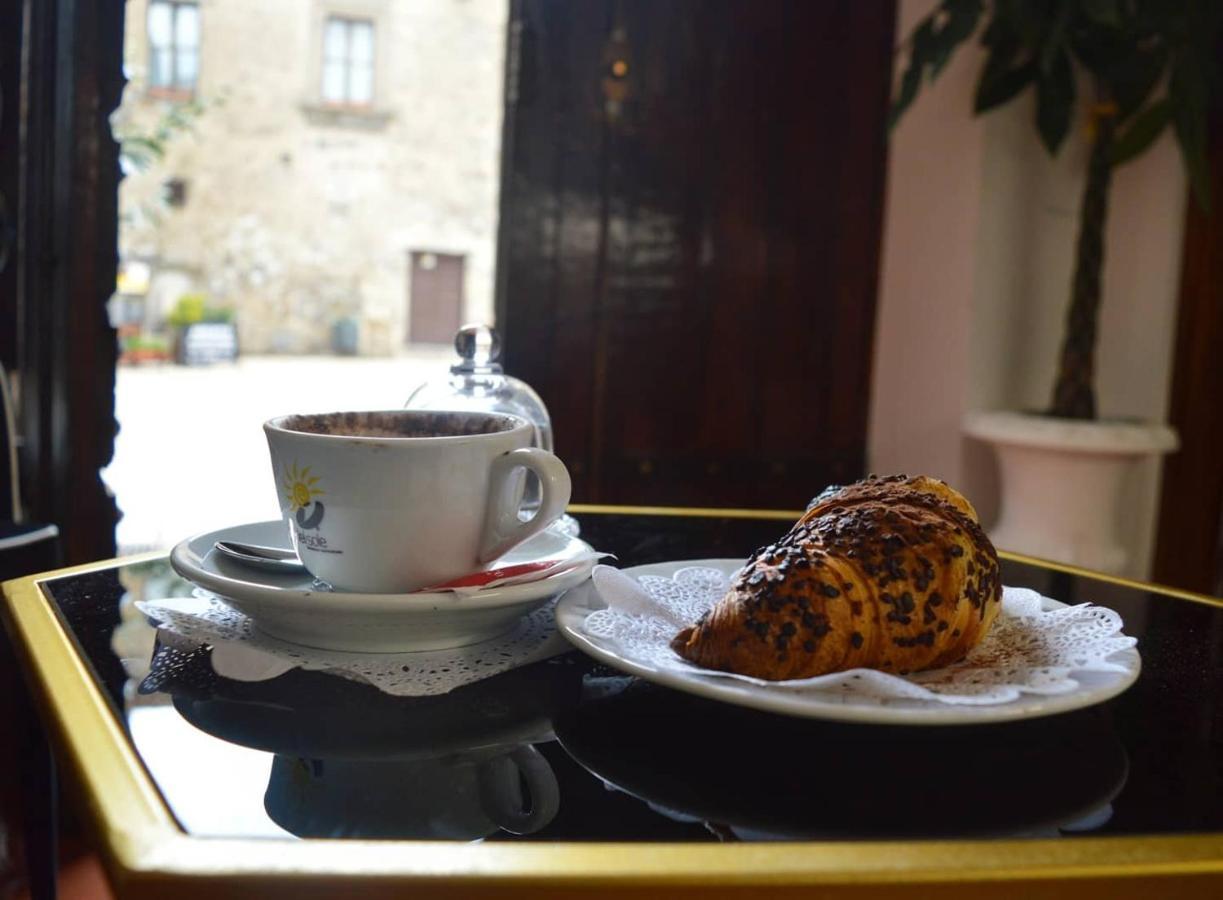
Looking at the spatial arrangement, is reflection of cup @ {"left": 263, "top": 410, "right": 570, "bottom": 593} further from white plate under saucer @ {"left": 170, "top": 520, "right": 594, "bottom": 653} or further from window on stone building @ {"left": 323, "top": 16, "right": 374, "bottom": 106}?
window on stone building @ {"left": 323, "top": 16, "right": 374, "bottom": 106}

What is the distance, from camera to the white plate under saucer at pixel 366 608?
19.7 inches

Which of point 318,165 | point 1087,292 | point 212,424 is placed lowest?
point 212,424

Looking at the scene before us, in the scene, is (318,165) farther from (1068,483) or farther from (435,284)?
(1068,483)

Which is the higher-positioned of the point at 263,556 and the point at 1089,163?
the point at 1089,163

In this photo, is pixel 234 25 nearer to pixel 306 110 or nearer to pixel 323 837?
pixel 306 110

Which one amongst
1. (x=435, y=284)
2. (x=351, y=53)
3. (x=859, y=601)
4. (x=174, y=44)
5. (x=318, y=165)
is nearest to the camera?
(x=859, y=601)

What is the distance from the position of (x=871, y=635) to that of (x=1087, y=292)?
1910 millimetres

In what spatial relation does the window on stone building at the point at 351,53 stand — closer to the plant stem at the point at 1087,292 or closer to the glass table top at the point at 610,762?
the plant stem at the point at 1087,292

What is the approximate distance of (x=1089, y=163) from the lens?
2186 mm

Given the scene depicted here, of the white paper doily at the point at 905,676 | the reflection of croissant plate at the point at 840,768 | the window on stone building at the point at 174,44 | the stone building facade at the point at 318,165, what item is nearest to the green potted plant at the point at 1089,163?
the white paper doily at the point at 905,676

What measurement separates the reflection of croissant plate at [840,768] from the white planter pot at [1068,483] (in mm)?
1763

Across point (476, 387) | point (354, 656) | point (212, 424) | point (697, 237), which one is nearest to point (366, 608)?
point (354, 656)

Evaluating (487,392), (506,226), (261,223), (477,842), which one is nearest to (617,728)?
(477,842)

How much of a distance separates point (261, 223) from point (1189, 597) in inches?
425
